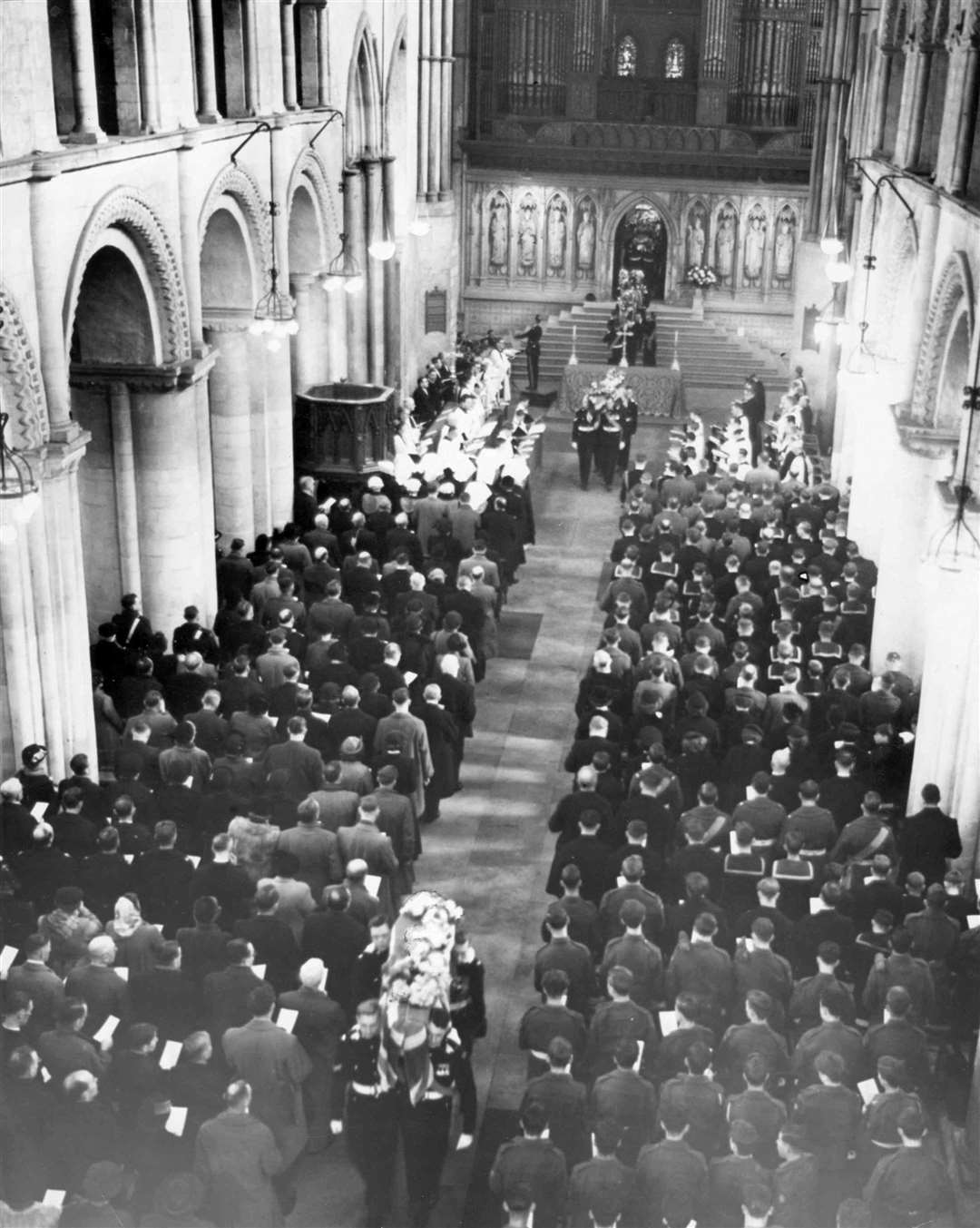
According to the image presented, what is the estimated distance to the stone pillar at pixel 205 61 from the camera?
1730cm

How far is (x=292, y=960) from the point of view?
10.3 m

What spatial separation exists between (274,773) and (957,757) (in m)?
5.27

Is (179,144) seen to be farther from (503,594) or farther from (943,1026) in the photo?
(943,1026)

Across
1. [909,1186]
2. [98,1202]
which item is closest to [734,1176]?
[909,1186]

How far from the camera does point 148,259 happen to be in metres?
16.2

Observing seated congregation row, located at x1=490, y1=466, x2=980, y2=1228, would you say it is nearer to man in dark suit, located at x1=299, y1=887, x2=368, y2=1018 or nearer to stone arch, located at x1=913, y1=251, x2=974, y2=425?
man in dark suit, located at x1=299, y1=887, x2=368, y2=1018

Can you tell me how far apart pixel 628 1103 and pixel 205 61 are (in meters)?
12.5

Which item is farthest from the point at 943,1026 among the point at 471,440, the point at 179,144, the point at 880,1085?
the point at 471,440

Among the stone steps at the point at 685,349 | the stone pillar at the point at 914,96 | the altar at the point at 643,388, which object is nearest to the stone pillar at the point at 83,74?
the stone pillar at the point at 914,96

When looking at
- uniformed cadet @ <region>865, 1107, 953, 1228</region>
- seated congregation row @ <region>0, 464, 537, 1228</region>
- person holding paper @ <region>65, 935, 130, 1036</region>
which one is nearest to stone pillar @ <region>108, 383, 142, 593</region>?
seated congregation row @ <region>0, 464, 537, 1228</region>

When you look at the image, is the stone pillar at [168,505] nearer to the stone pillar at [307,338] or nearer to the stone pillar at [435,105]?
the stone pillar at [307,338]

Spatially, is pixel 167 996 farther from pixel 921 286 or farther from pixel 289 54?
pixel 289 54

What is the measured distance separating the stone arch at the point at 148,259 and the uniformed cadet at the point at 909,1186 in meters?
9.12

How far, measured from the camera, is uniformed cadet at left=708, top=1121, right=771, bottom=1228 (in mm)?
8094
